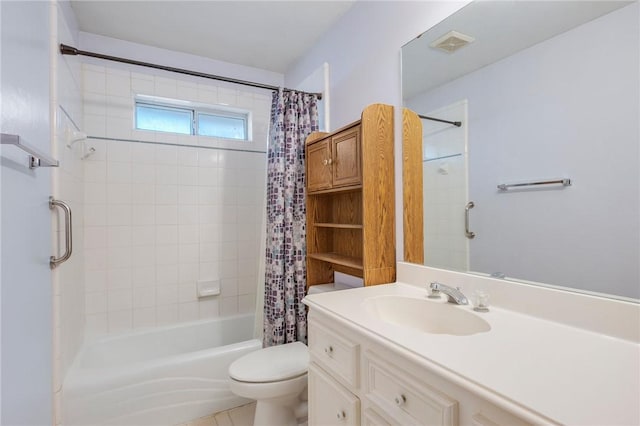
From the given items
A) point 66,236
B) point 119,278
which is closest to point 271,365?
point 66,236

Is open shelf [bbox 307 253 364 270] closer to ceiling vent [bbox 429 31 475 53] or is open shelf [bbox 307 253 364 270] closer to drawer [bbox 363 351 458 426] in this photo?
drawer [bbox 363 351 458 426]

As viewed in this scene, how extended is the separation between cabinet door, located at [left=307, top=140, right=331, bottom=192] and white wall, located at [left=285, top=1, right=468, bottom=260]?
314mm

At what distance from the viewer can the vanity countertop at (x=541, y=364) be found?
532mm

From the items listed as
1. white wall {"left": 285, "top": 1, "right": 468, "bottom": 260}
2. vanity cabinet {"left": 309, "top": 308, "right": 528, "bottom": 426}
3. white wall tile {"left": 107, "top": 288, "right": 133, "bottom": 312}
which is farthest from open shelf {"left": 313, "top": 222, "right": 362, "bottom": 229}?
white wall tile {"left": 107, "top": 288, "right": 133, "bottom": 312}

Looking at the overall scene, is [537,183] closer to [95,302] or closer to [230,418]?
[230,418]

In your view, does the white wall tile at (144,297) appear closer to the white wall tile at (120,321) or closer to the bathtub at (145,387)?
the white wall tile at (120,321)

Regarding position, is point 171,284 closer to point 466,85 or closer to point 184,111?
point 184,111

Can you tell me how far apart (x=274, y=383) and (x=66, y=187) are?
1.58 m

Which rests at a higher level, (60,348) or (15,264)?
(15,264)

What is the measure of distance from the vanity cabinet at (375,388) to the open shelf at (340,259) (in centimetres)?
Result: 44

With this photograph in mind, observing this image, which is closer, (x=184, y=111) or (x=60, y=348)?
(x=60, y=348)

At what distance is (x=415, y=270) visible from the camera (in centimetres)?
147

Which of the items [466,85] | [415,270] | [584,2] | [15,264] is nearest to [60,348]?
[15,264]

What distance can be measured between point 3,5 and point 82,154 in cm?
146
